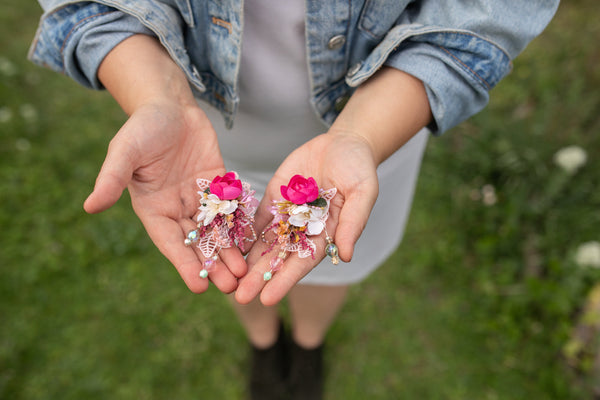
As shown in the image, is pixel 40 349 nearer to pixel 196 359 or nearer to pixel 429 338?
pixel 196 359

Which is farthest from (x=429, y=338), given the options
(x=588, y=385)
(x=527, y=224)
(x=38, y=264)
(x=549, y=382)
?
(x=38, y=264)

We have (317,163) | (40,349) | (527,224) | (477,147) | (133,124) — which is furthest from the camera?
(477,147)

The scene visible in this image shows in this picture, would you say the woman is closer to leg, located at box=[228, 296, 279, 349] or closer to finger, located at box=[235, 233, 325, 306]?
finger, located at box=[235, 233, 325, 306]

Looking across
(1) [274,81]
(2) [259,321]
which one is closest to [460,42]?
(1) [274,81]

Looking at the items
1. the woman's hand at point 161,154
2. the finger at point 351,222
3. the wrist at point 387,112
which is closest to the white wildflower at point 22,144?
the woman's hand at point 161,154

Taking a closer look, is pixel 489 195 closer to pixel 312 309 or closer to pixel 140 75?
pixel 312 309

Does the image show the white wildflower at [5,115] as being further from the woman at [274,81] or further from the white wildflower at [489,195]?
the white wildflower at [489,195]
